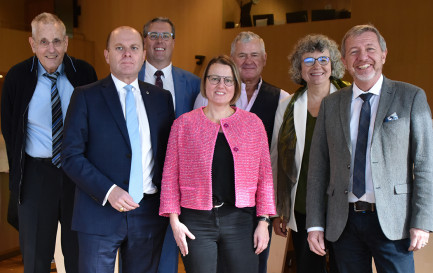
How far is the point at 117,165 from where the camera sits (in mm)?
2469

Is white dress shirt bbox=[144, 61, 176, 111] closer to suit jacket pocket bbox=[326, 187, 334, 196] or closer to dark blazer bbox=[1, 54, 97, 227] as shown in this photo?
dark blazer bbox=[1, 54, 97, 227]

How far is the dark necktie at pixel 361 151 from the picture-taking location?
226 centimetres

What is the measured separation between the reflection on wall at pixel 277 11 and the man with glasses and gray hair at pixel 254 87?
6.54 m

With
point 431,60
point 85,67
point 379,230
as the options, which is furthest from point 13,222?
point 431,60

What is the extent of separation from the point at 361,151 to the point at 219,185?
0.70 metres

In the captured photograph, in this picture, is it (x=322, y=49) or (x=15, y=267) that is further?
(x=15, y=267)

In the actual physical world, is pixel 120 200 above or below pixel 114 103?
below

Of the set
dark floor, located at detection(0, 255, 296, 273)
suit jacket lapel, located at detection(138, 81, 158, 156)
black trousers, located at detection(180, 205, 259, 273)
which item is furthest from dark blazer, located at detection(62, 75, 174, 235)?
dark floor, located at detection(0, 255, 296, 273)

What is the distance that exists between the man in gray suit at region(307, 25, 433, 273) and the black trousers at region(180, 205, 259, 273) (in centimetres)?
34

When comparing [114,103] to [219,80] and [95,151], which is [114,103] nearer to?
[95,151]

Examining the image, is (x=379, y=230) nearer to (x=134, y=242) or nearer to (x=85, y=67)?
(x=134, y=242)

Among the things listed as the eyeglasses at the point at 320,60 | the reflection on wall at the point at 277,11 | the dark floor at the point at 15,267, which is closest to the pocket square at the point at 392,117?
the eyeglasses at the point at 320,60

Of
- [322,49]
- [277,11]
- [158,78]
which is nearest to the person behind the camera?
[322,49]

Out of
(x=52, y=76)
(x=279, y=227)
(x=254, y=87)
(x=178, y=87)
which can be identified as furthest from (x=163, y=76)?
(x=279, y=227)
